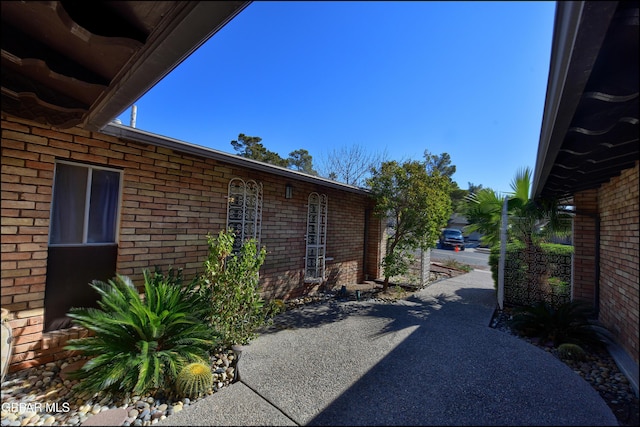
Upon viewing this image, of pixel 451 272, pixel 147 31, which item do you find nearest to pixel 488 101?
pixel 147 31

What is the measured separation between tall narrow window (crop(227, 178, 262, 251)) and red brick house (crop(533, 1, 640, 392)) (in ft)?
15.2

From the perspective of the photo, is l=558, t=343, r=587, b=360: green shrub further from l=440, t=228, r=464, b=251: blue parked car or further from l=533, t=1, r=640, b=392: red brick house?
l=440, t=228, r=464, b=251: blue parked car

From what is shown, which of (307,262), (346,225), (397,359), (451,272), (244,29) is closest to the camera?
(244,29)

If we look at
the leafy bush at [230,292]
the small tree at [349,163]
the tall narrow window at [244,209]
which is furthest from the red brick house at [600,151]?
the small tree at [349,163]

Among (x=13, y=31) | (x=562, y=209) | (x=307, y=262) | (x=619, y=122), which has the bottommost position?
(x=307, y=262)

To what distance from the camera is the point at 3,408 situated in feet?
8.04

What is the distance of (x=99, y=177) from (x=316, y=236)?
4.60m

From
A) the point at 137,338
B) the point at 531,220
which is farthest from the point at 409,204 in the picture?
the point at 137,338

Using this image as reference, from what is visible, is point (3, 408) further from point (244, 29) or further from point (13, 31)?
point (244, 29)

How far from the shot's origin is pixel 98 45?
1774mm

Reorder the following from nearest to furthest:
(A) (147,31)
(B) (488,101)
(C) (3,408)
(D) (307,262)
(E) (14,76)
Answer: (A) (147,31) → (E) (14,76) → (C) (3,408) → (B) (488,101) → (D) (307,262)

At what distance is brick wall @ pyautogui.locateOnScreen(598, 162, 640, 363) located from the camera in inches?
137

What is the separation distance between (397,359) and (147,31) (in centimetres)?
441

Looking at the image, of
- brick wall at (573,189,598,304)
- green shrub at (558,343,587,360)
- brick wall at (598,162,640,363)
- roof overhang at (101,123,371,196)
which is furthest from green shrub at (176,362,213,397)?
brick wall at (573,189,598,304)
